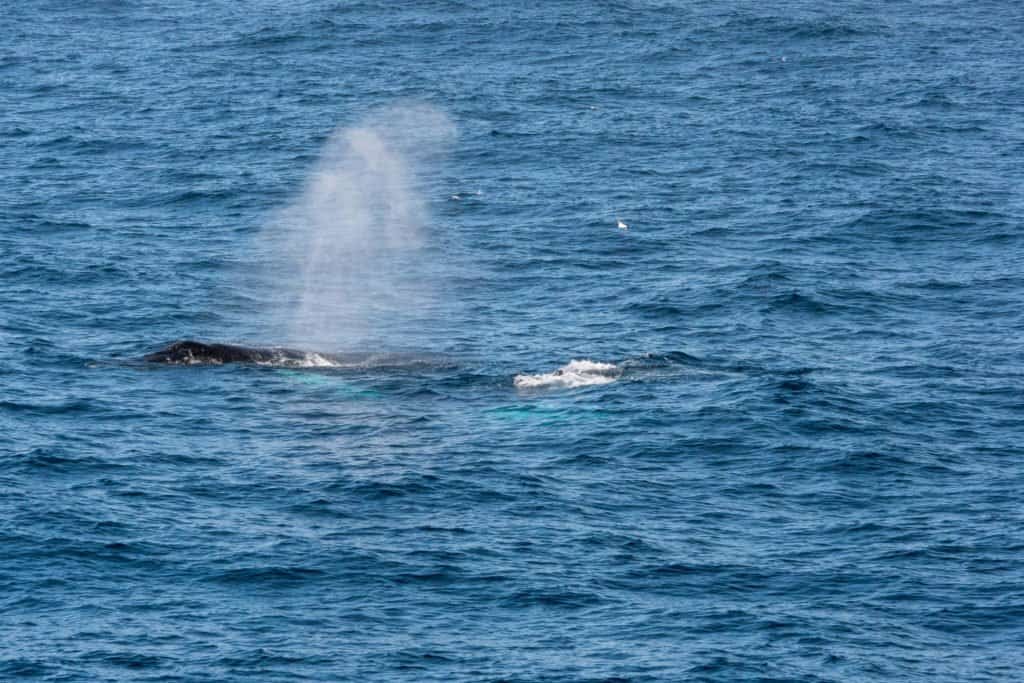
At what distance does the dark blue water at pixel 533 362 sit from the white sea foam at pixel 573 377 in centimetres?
33

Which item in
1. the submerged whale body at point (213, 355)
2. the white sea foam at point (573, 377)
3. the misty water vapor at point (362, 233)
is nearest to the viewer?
the white sea foam at point (573, 377)

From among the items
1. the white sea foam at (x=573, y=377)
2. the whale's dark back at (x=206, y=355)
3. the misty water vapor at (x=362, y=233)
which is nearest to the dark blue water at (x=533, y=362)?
the white sea foam at (x=573, y=377)

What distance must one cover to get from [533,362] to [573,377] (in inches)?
135

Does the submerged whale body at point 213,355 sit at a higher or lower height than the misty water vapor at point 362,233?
higher

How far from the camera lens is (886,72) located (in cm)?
14912

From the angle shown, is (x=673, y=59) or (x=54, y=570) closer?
(x=54, y=570)

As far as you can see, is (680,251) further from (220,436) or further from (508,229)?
(220,436)

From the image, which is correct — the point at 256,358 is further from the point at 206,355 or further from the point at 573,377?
the point at 573,377

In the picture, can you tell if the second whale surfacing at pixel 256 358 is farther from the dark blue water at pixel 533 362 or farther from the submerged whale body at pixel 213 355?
the dark blue water at pixel 533 362

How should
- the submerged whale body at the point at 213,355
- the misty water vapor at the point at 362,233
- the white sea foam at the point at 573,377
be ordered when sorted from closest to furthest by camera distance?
the white sea foam at the point at 573,377, the submerged whale body at the point at 213,355, the misty water vapor at the point at 362,233

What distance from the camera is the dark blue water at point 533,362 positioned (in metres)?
60.6

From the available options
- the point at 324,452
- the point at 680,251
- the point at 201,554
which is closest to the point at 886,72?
the point at 680,251

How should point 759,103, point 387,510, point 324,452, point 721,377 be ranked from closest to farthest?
point 387,510, point 324,452, point 721,377, point 759,103

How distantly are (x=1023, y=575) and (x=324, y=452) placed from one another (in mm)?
27239
